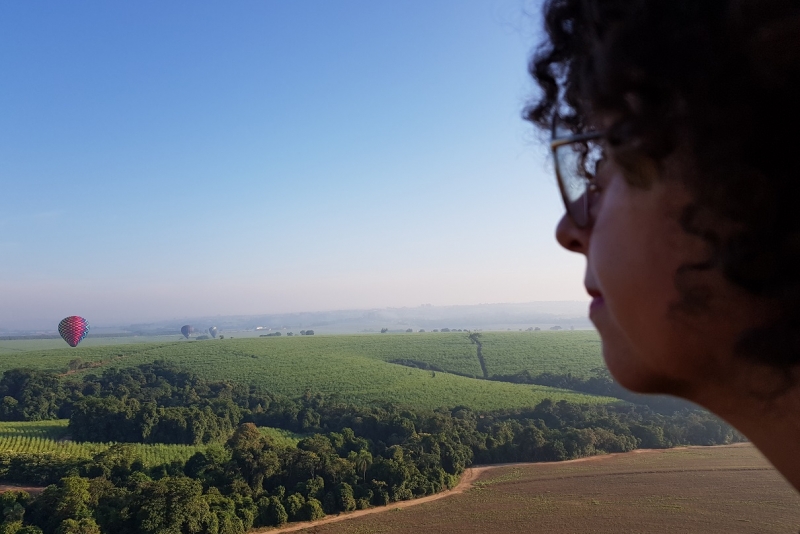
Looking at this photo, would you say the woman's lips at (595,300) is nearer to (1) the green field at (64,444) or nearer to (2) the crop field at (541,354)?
(1) the green field at (64,444)

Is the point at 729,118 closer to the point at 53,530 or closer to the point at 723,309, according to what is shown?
the point at 723,309

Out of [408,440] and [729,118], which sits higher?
[729,118]

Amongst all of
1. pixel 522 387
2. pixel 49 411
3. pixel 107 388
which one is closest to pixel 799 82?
pixel 522 387

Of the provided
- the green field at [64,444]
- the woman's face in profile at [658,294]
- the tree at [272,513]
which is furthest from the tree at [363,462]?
the woman's face in profile at [658,294]

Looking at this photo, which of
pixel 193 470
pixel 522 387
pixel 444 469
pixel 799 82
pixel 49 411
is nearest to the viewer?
pixel 799 82

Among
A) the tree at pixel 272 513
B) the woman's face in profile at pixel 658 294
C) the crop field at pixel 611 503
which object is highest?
the woman's face in profile at pixel 658 294

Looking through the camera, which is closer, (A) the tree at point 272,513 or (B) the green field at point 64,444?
(A) the tree at point 272,513
